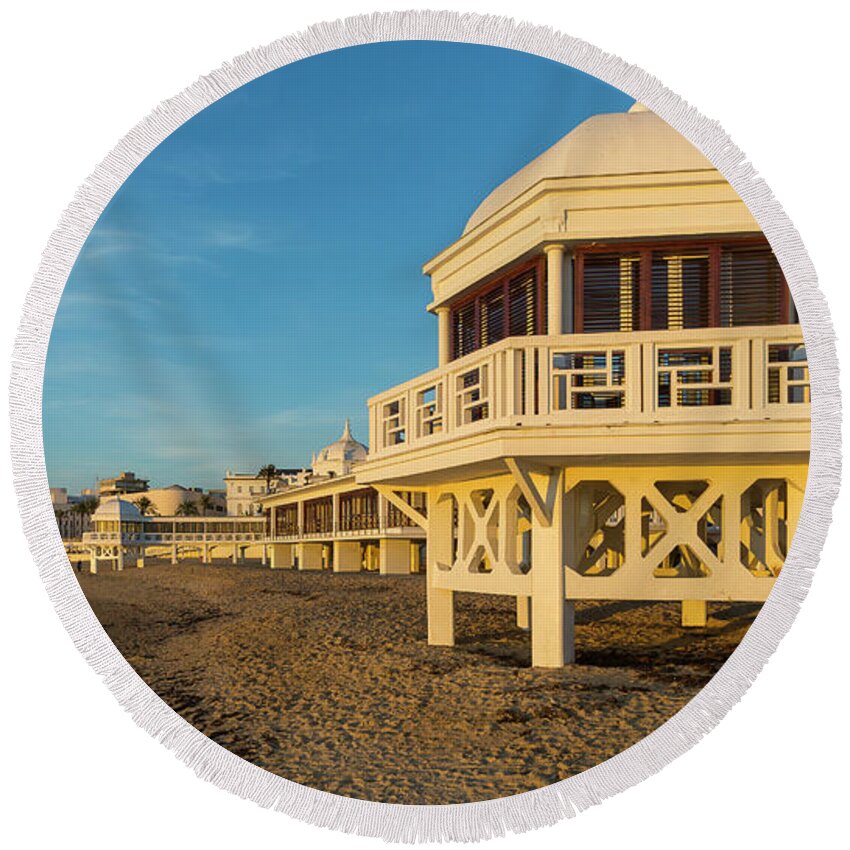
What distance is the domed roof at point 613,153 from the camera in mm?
6844

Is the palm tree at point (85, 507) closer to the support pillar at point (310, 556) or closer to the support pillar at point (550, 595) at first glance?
the support pillar at point (310, 556)

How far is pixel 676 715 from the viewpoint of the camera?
20.8 ft

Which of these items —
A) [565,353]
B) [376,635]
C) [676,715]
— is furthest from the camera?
[376,635]

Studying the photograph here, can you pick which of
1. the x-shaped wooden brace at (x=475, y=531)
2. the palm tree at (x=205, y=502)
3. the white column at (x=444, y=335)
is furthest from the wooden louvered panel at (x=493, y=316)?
the palm tree at (x=205, y=502)

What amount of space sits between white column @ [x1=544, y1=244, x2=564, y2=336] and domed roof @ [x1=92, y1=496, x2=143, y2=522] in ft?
8.67

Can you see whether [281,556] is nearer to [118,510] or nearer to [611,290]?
[118,510]

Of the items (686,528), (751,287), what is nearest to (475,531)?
(686,528)

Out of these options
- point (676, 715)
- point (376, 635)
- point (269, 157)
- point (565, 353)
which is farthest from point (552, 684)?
point (269, 157)

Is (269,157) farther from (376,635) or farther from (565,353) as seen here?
(376,635)

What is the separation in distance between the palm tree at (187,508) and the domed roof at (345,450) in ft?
2.59

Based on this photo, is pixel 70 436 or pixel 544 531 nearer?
pixel 70 436

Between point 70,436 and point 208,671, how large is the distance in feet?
5.13

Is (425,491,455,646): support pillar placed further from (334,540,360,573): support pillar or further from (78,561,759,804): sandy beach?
(334,540,360,573): support pillar

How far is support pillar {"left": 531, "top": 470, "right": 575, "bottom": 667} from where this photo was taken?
708 centimetres
